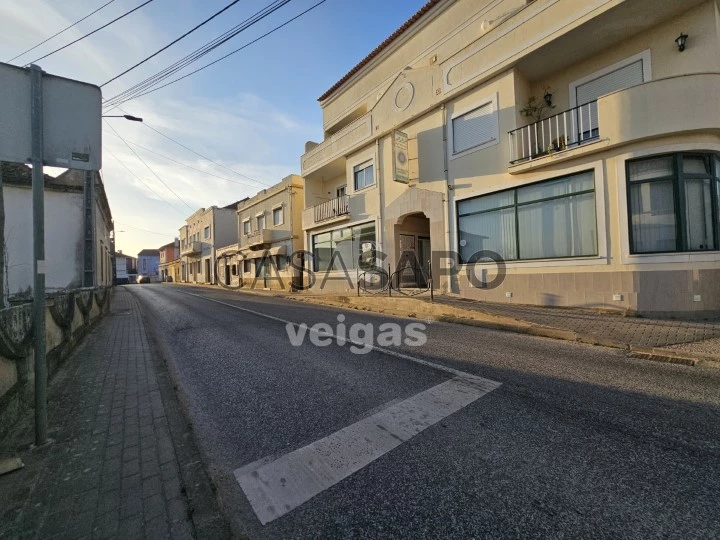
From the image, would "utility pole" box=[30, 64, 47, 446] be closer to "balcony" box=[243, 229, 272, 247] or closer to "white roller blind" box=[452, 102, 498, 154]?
"white roller blind" box=[452, 102, 498, 154]

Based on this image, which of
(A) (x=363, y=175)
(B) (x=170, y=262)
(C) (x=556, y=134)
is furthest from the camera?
(B) (x=170, y=262)

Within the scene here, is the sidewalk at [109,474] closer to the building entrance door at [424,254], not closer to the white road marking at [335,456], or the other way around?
the white road marking at [335,456]

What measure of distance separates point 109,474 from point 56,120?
306 centimetres

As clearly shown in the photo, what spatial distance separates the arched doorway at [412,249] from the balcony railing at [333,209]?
371 centimetres

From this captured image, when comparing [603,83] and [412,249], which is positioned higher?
[603,83]

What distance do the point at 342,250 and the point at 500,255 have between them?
934cm

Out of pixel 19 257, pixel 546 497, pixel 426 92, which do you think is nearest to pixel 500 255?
pixel 426 92

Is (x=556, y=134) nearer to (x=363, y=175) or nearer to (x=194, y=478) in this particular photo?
(x=363, y=175)

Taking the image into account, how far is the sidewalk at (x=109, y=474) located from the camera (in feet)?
6.93

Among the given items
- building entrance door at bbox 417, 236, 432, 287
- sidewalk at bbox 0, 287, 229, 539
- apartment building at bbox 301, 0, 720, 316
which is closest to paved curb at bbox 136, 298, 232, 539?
sidewalk at bbox 0, 287, 229, 539

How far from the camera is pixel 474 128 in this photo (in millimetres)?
12273

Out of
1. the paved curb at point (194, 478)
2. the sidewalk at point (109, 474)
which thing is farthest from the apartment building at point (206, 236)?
the paved curb at point (194, 478)

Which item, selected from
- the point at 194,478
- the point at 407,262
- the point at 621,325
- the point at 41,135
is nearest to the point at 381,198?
the point at 407,262

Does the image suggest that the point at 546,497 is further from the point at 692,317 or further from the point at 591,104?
the point at 591,104
